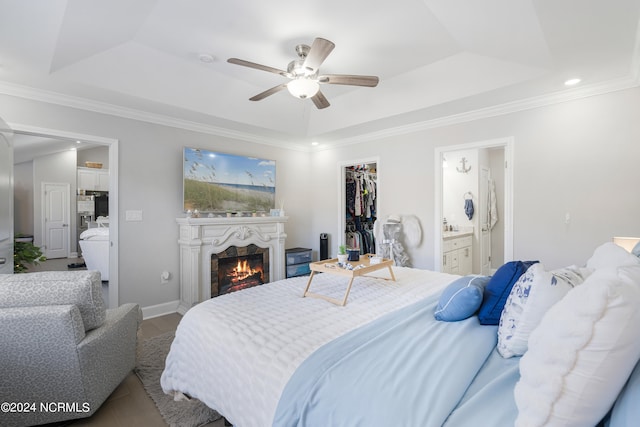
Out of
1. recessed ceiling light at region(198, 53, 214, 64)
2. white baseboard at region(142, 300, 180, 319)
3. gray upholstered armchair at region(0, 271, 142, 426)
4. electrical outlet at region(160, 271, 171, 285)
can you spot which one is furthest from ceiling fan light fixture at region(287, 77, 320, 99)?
white baseboard at region(142, 300, 180, 319)

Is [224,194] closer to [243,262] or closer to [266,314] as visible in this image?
[243,262]

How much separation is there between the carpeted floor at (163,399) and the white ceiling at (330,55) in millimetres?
2544

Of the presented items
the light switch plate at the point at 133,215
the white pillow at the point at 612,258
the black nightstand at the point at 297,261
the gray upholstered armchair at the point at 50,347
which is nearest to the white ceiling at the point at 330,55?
the light switch plate at the point at 133,215

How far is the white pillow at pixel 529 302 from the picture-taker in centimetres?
114

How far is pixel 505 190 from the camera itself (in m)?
3.39

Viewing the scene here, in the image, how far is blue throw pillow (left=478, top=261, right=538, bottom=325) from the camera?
1485 mm

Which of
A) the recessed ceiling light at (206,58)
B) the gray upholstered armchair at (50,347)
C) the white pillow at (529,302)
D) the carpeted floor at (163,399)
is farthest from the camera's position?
the recessed ceiling light at (206,58)

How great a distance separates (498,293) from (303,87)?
1.95 meters

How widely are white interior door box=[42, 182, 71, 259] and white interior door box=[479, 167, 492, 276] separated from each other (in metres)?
9.43

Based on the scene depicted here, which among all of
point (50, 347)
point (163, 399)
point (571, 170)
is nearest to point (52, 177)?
point (50, 347)

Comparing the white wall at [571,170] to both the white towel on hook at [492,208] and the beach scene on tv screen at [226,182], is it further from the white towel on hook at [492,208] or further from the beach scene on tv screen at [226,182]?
the beach scene on tv screen at [226,182]

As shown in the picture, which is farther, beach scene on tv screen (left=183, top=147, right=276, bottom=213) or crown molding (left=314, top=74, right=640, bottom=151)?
beach scene on tv screen (left=183, top=147, right=276, bottom=213)

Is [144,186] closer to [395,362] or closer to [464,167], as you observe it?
[395,362]

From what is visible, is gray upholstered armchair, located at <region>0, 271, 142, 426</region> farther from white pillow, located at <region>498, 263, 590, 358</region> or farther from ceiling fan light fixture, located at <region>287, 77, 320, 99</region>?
white pillow, located at <region>498, 263, 590, 358</region>
